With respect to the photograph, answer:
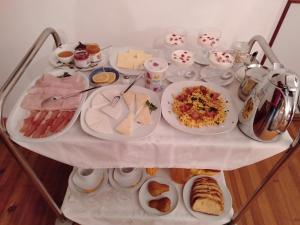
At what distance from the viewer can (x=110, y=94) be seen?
881mm

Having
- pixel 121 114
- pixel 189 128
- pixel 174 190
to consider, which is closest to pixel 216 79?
pixel 189 128

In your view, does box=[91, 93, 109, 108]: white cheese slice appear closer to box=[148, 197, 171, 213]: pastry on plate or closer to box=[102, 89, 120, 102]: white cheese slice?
box=[102, 89, 120, 102]: white cheese slice

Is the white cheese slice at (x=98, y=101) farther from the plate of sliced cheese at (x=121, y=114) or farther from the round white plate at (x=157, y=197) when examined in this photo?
the round white plate at (x=157, y=197)

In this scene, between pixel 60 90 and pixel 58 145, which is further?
pixel 60 90

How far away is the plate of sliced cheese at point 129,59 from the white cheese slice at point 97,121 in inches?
9.2

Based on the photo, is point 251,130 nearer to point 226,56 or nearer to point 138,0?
point 226,56

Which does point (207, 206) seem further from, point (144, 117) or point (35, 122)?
point (35, 122)

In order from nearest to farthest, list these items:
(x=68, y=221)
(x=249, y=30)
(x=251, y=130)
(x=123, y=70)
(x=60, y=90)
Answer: (x=251, y=130)
(x=60, y=90)
(x=123, y=70)
(x=68, y=221)
(x=249, y=30)

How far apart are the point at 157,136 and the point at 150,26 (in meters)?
0.74

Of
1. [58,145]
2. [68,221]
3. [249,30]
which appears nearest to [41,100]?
[58,145]

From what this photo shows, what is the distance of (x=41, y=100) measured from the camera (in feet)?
2.80

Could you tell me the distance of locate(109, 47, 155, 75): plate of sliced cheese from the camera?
99 centimetres

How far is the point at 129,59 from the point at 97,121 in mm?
348

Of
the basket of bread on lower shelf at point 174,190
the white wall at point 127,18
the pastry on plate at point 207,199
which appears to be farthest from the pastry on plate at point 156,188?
the white wall at point 127,18
